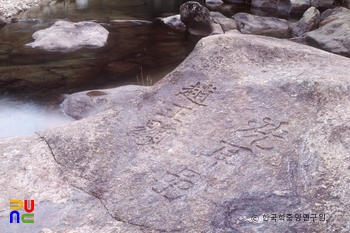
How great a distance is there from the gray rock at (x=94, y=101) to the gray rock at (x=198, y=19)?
255 inches

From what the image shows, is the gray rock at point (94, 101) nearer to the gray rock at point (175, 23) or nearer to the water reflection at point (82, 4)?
the gray rock at point (175, 23)

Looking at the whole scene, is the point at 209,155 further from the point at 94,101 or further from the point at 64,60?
the point at 64,60

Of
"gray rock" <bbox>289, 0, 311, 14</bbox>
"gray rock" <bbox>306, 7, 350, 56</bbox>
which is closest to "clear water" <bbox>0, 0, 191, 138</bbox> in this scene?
"gray rock" <bbox>306, 7, 350, 56</bbox>

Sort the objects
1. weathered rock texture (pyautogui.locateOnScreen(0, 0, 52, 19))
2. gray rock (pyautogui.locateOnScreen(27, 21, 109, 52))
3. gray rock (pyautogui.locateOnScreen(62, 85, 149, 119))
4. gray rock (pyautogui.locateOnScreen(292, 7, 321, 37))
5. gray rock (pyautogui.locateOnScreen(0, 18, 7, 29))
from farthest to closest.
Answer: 1. weathered rock texture (pyautogui.locateOnScreen(0, 0, 52, 19))
2. gray rock (pyautogui.locateOnScreen(292, 7, 321, 37))
3. gray rock (pyautogui.locateOnScreen(0, 18, 7, 29))
4. gray rock (pyautogui.locateOnScreen(27, 21, 109, 52))
5. gray rock (pyautogui.locateOnScreen(62, 85, 149, 119))

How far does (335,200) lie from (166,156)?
1524 mm

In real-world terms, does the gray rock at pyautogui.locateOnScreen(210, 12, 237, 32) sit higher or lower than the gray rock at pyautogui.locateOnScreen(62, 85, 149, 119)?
higher

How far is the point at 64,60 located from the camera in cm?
932

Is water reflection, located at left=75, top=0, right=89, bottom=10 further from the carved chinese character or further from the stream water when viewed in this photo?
the carved chinese character

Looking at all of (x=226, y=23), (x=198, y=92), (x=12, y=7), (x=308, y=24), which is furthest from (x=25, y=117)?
(x=308, y=24)

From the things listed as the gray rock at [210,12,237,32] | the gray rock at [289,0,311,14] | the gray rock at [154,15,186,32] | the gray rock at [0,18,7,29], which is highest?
the gray rock at [289,0,311,14]

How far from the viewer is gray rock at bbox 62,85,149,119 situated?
597 cm

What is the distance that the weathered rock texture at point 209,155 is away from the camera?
278 centimetres

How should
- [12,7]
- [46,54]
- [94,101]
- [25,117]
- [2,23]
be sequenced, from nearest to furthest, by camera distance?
[94,101]
[25,117]
[46,54]
[2,23]
[12,7]

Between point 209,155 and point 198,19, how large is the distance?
993 cm
